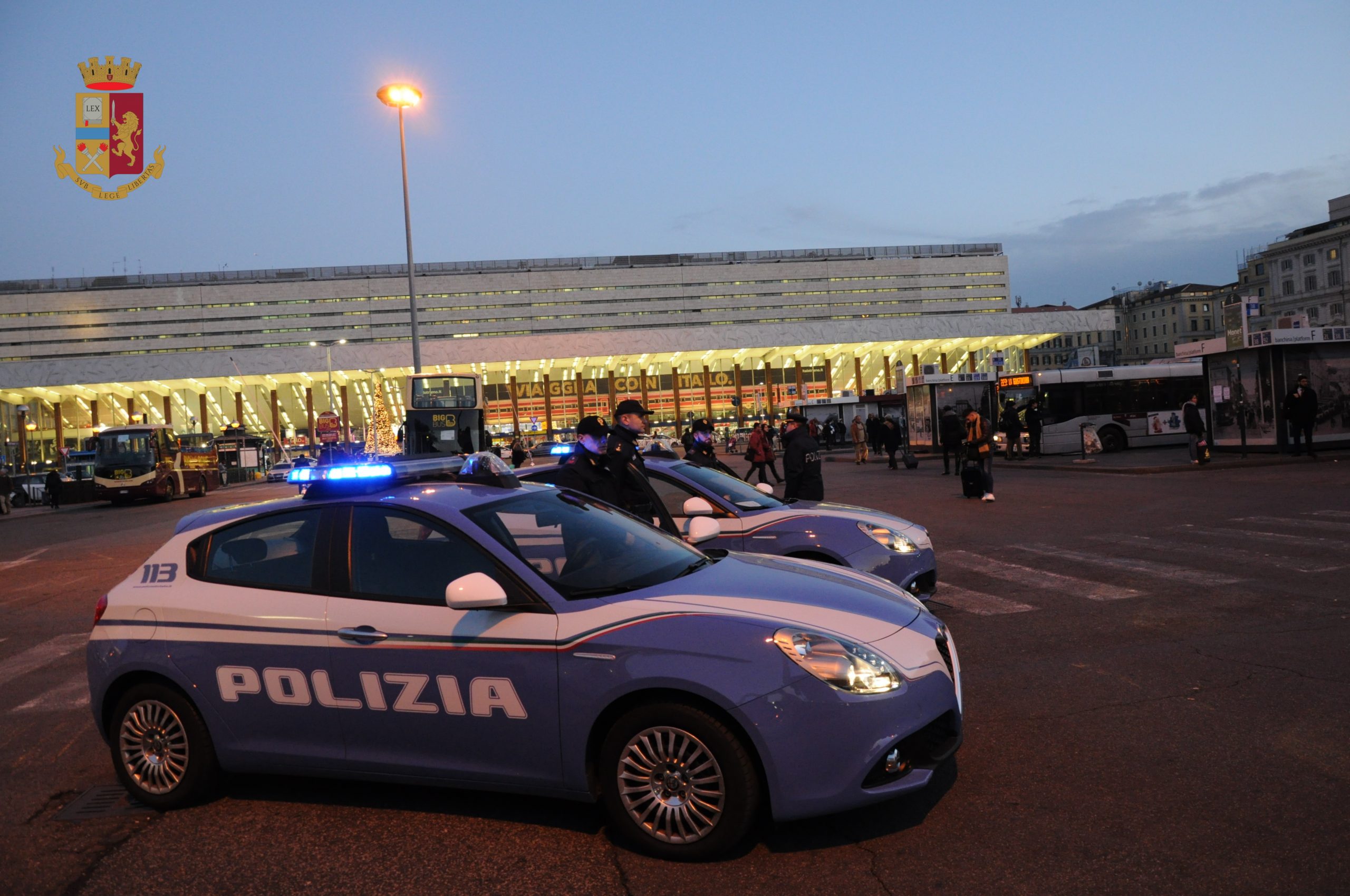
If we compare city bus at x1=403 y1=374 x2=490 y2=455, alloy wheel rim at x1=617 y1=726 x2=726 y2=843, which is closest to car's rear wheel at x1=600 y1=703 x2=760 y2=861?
alloy wheel rim at x1=617 y1=726 x2=726 y2=843

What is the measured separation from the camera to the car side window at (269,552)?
15.0ft

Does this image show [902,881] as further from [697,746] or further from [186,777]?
[186,777]

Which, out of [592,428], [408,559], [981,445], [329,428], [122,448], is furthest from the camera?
[329,428]

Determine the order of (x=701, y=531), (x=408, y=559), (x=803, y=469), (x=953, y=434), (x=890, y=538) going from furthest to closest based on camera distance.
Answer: (x=953, y=434), (x=803, y=469), (x=890, y=538), (x=701, y=531), (x=408, y=559)

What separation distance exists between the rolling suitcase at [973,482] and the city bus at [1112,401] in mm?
15664

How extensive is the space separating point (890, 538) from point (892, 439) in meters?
26.6

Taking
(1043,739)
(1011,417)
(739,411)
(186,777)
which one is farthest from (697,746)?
(739,411)

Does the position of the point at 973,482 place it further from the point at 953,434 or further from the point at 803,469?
the point at 803,469

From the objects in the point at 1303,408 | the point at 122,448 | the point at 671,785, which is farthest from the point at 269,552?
the point at 122,448

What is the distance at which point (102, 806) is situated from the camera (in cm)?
480

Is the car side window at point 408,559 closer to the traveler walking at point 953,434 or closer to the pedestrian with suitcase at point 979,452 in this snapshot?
the pedestrian with suitcase at point 979,452

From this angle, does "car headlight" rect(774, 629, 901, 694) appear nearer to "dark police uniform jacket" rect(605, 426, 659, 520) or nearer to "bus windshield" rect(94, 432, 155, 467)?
"dark police uniform jacket" rect(605, 426, 659, 520)

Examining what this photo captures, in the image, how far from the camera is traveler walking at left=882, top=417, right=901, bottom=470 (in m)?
33.4

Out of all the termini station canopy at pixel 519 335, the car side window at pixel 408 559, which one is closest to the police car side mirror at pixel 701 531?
the car side window at pixel 408 559
